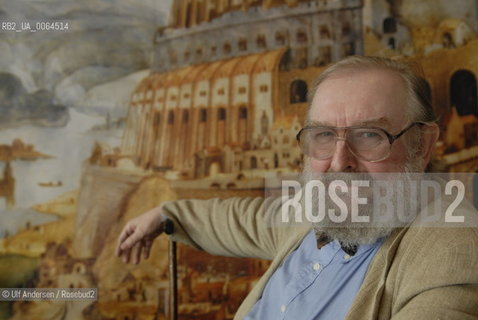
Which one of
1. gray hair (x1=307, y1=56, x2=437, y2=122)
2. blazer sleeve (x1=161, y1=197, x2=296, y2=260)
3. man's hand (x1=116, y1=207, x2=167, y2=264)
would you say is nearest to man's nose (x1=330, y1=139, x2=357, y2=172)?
gray hair (x1=307, y1=56, x2=437, y2=122)

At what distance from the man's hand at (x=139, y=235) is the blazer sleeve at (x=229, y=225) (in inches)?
1.8

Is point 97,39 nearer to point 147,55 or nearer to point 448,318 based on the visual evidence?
point 147,55

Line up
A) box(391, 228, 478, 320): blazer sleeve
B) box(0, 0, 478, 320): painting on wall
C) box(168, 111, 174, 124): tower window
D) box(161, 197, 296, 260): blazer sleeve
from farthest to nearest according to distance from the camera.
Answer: box(168, 111, 174, 124): tower window, box(0, 0, 478, 320): painting on wall, box(161, 197, 296, 260): blazer sleeve, box(391, 228, 478, 320): blazer sleeve

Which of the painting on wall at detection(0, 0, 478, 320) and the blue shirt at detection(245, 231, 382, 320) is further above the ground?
the painting on wall at detection(0, 0, 478, 320)

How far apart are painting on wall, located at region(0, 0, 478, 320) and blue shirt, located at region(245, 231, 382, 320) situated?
697 millimetres

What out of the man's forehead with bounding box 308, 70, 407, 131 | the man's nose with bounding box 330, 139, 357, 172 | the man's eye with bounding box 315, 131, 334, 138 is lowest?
the man's nose with bounding box 330, 139, 357, 172

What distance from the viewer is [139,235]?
5.07 ft

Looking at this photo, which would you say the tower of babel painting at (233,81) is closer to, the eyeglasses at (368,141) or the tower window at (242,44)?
the tower window at (242,44)

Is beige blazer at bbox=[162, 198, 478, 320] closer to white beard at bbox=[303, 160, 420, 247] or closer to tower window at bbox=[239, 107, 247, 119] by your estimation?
white beard at bbox=[303, 160, 420, 247]

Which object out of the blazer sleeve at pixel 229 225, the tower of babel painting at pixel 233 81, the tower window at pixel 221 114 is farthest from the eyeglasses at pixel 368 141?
the tower window at pixel 221 114

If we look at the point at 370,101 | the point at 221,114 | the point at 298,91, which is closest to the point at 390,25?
the point at 298,91

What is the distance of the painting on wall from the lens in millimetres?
1990

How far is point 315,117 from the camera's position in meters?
1.24

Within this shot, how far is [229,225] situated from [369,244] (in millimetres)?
558
